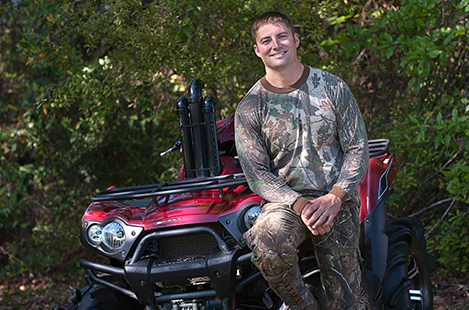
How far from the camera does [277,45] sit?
282cm

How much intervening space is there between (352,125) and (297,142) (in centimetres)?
31

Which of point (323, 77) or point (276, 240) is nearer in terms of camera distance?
point (276, 240)

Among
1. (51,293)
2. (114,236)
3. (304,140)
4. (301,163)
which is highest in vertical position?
(304,140)

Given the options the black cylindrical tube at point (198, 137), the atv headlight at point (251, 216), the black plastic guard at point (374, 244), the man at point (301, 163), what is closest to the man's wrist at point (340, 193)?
the man at point (301, 163)

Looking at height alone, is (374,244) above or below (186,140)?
below

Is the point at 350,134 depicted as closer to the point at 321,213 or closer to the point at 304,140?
the point at 304,140

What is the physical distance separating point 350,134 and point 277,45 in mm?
625

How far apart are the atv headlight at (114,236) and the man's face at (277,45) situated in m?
1.32

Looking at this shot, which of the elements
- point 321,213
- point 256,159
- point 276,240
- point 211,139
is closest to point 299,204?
point 321,213

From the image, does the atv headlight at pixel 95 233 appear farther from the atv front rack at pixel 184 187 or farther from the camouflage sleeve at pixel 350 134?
the camouflage sleeve at pixel 350 134

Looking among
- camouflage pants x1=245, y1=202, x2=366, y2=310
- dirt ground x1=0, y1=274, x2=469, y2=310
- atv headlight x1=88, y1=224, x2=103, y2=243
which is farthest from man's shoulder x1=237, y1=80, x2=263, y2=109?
dirt ground x1=0, y1=274, x2=469, y2=310

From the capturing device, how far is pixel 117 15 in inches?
198

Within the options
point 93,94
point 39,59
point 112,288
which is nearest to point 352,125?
point 112,288

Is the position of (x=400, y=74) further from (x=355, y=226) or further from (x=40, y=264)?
(x=40, y=264)
